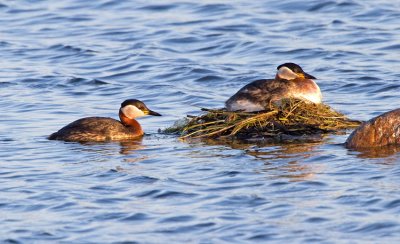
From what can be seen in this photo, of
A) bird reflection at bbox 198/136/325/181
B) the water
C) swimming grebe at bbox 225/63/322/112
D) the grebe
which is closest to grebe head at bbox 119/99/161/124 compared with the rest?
the water

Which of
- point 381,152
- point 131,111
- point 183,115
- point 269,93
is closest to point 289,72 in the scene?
point 269,93

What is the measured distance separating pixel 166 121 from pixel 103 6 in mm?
11213

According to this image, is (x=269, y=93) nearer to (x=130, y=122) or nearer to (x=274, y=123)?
(x=274, y=123)

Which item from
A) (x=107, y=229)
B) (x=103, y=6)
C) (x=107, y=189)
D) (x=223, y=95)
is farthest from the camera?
(x=103, y=6)

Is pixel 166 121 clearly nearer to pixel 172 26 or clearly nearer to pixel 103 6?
pixel 172 26

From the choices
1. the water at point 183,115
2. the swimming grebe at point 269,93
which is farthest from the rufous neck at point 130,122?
the swimming grebe at point 269,93

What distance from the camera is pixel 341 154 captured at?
12.1 metres

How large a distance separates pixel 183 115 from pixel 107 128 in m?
1.63

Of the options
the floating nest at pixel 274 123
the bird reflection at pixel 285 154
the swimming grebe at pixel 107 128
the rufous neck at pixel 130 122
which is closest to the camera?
the bird reflection at pixel 285 154

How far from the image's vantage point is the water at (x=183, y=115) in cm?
952

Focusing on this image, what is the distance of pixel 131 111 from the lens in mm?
14703

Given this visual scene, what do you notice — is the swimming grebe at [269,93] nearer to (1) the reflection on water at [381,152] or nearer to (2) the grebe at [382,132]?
(2) the grebe at [382,132]

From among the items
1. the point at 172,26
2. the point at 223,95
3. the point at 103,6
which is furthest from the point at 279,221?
the point at 103,6

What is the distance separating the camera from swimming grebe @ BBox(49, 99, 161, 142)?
1395 centimetres
